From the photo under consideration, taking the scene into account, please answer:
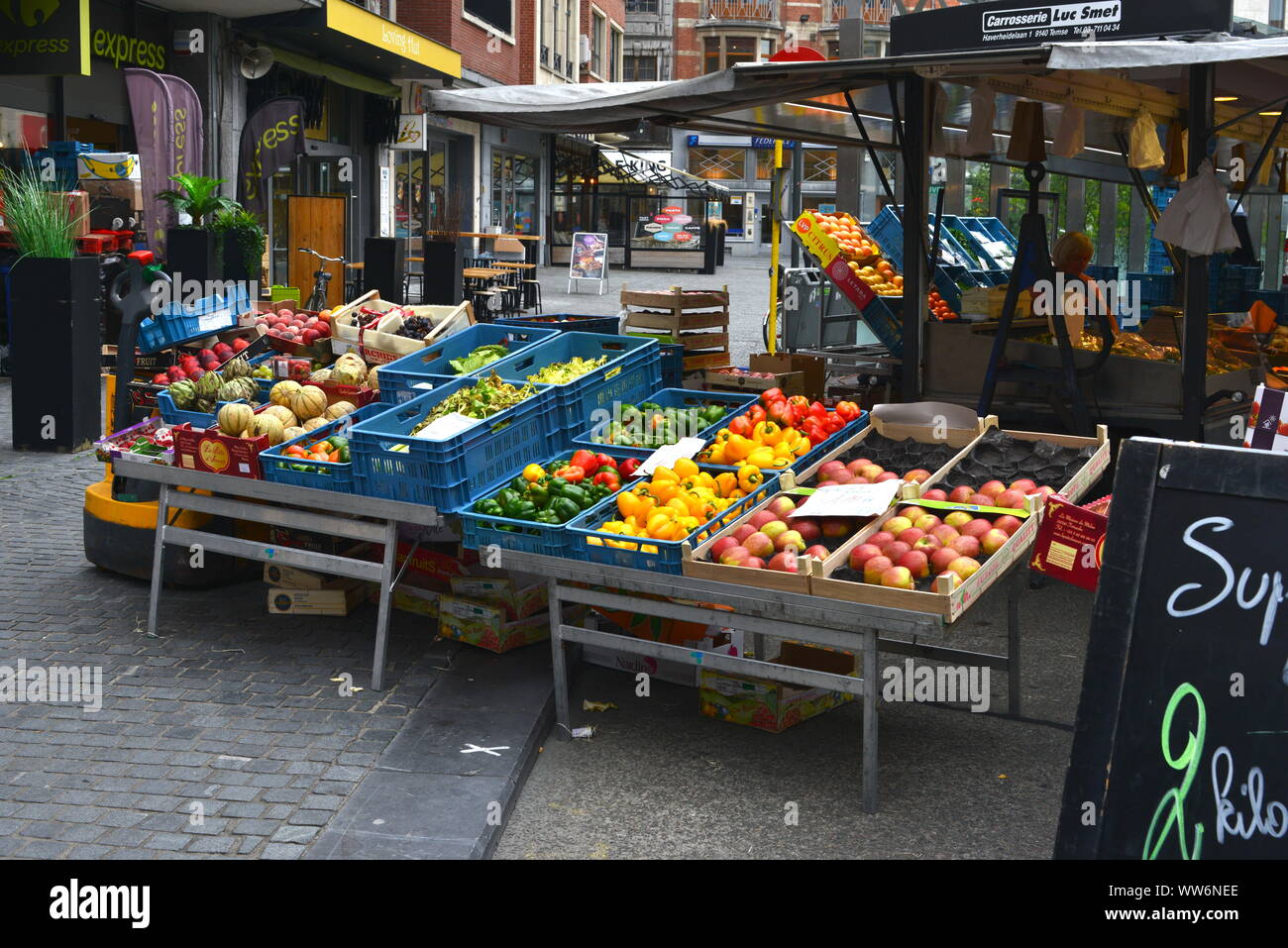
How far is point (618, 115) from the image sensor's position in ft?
27.0

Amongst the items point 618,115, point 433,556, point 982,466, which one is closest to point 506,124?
point 618,115

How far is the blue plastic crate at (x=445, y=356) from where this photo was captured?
22.1 feet

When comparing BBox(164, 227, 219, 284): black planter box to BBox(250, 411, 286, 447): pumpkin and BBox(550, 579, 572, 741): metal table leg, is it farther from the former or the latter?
BBox(550, 579, 572, 741): metal table leg

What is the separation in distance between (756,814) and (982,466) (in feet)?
6.08

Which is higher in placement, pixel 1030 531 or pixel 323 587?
pixel 1030 531

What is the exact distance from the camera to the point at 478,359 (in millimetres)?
7027

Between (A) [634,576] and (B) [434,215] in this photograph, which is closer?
(A) [634,576]

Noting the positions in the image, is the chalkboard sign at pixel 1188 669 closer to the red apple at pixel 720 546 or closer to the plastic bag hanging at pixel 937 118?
the red apple at pixel 720 546

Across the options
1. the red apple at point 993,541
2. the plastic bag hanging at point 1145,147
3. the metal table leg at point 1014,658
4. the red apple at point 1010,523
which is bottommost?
the metal table leg at point 1014,658

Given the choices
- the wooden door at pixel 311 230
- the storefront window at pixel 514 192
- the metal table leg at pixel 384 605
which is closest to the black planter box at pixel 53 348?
the metal table leg at pixel 384 605

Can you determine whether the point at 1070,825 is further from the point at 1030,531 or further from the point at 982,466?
the point at 982,466

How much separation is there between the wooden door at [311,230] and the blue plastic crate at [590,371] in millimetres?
12369

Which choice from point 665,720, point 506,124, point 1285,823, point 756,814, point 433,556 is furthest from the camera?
point 506,124
